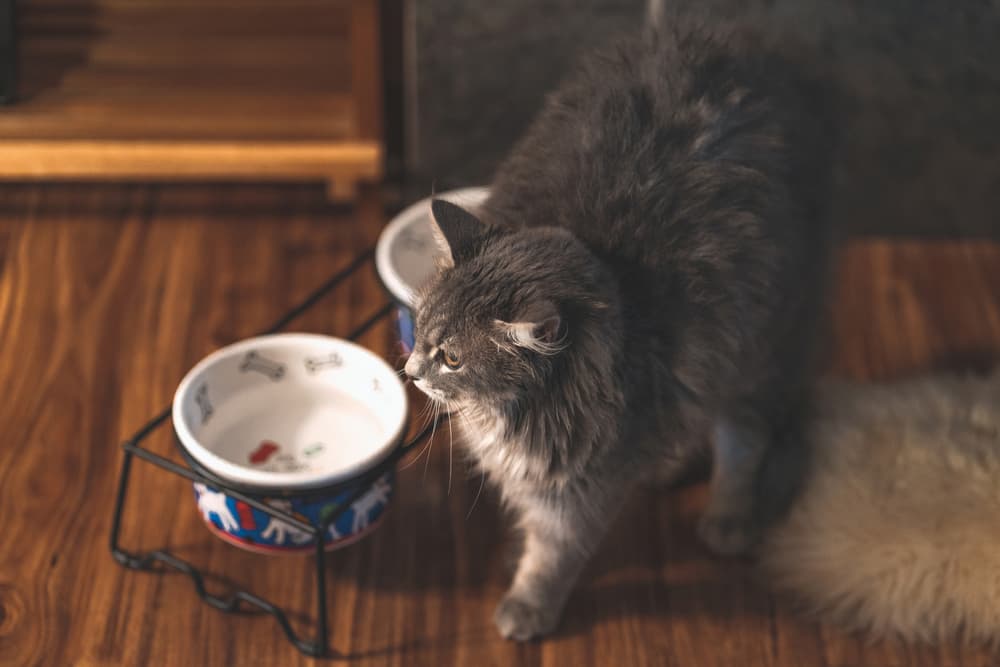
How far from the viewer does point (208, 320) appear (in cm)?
186

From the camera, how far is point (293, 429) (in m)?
1.56

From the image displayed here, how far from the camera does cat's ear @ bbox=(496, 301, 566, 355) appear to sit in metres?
1.09

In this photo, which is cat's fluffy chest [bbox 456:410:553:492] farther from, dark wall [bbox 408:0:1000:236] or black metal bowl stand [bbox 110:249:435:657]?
dark wall [bbox 408:0:1000:236]

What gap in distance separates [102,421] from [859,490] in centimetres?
113

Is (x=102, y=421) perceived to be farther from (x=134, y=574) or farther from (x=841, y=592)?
(x=841, y=592)

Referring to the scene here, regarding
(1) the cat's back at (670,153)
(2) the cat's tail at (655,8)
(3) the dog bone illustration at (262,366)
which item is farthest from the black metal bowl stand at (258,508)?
(2) the cat's tail at (655,8)

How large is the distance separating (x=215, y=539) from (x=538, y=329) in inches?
27.2

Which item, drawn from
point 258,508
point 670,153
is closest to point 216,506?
point 258,508

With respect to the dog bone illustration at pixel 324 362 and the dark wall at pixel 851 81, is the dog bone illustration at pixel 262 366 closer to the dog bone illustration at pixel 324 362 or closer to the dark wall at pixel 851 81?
the dog bone illustration at pixel 324 362

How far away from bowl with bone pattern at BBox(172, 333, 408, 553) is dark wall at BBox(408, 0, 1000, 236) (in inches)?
22.5

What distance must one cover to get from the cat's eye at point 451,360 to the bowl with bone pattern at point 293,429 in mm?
211

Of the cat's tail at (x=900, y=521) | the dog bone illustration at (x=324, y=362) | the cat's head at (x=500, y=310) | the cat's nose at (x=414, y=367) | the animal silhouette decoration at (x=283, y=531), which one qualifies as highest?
the cat's head at (x=500, y=310)

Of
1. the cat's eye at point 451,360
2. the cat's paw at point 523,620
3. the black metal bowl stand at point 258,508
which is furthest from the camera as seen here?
the cat's paw at point 523,620

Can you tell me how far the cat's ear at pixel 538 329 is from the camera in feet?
3.59
